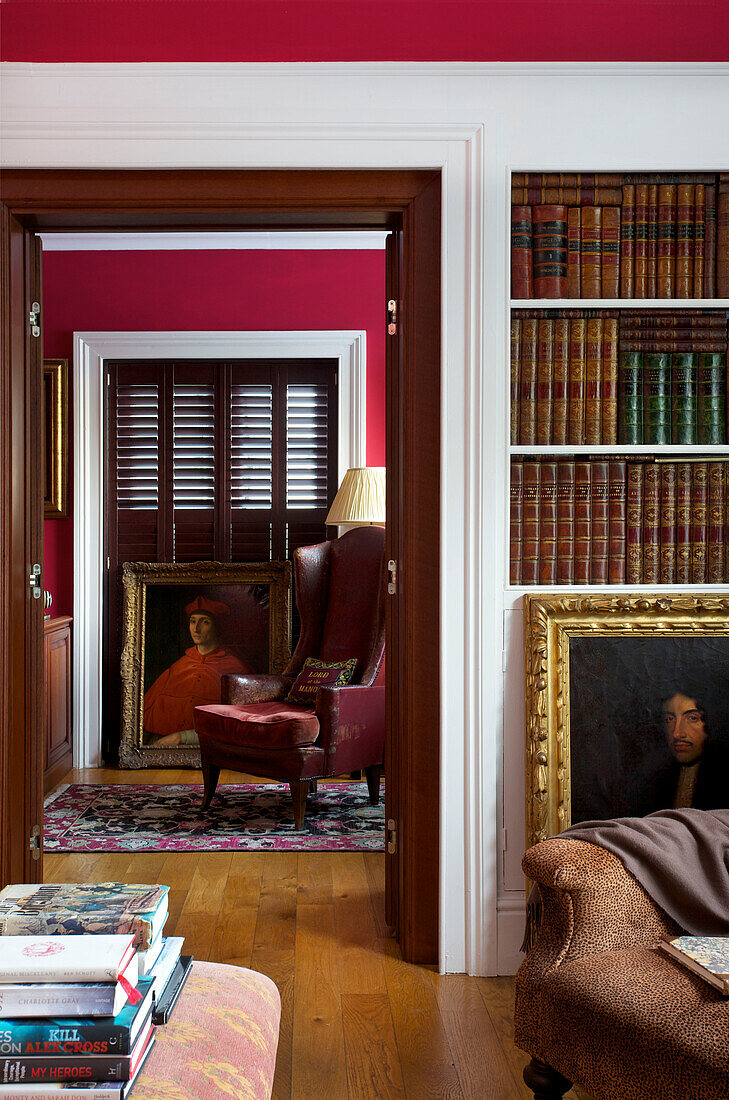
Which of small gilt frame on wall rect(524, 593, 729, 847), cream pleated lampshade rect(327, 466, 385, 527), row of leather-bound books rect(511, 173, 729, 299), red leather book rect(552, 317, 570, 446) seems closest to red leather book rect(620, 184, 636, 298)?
row of leather-bound books rect(511, 173, 729, 299)

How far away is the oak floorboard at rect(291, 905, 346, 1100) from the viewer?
79.5 inches

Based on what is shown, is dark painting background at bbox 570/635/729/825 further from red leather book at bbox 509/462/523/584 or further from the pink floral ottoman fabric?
the pink floral ottoman fabric

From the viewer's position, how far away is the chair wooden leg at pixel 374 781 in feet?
14.1

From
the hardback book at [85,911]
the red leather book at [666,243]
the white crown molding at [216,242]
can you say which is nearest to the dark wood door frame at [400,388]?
the red leather book at [666,243]

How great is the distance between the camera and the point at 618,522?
261 cm

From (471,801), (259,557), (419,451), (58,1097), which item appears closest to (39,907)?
(58,1097)

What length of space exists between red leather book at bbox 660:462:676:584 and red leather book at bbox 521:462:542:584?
0.38m

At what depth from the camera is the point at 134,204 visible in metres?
2.59

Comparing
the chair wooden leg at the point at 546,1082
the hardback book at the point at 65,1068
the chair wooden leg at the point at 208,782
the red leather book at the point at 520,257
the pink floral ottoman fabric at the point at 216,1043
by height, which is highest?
the red leather book at the point at 520,257

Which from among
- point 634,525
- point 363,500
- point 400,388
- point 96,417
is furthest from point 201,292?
point 634,525

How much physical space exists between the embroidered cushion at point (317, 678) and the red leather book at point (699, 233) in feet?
Answer: 7.76

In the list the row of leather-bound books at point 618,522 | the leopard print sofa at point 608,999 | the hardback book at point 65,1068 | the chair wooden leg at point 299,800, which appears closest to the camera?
the hardback book at point 65,1068

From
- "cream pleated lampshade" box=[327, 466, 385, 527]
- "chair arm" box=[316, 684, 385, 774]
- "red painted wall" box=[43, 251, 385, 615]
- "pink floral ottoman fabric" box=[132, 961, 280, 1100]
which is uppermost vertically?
"red painted wall" box=[43, 251, 385, 615]

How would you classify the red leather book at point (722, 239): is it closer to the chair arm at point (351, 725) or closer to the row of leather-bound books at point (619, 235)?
the row of leather-bound books at point (619, 235)
